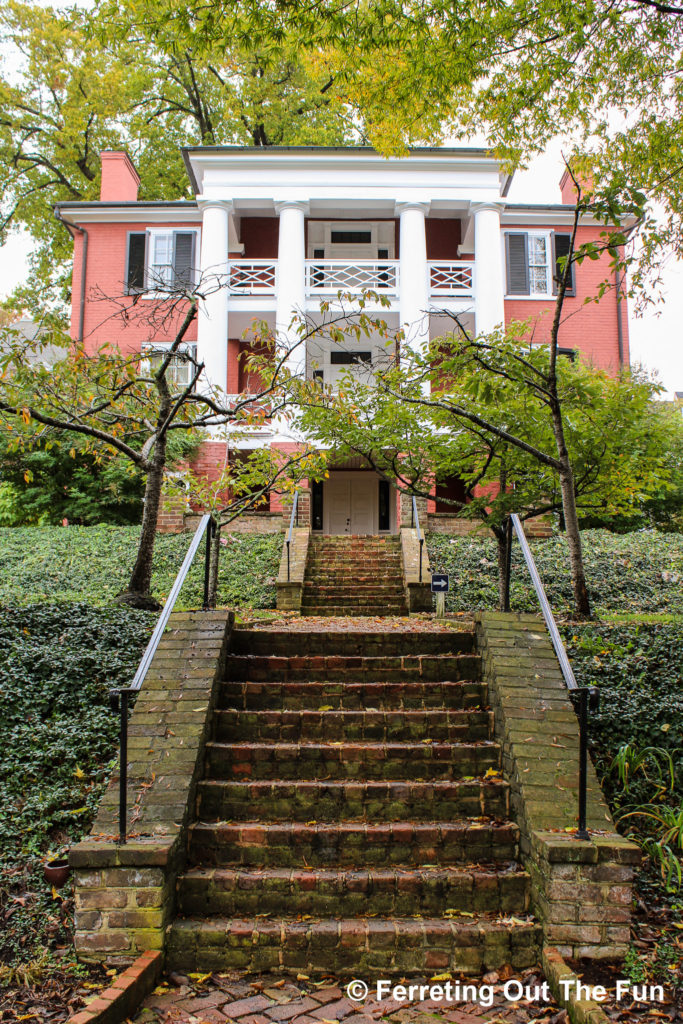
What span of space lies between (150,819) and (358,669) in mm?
2006

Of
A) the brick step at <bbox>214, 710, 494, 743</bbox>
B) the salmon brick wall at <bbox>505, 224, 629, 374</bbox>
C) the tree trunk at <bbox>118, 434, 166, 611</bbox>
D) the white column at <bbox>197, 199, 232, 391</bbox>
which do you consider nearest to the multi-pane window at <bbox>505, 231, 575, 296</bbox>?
the salmon brick wall at <bbox>505, 224, 629, 374</bbox>

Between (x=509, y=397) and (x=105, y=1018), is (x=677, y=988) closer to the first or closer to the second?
(x=105, y=1018)

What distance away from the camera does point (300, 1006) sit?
3.23 meters

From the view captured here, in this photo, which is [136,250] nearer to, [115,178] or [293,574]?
[115,178]

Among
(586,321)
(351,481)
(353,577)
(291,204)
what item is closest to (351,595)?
(353,577)

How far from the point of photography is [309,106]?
73.8 feet

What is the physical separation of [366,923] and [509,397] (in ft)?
16.8

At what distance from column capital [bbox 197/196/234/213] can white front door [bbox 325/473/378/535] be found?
7.05 m

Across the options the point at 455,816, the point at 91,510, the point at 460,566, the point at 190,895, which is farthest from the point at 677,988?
the point at 91,510

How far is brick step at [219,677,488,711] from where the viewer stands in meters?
5.06

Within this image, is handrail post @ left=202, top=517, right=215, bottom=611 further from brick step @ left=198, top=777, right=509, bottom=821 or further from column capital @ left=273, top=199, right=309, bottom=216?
column capital @ left=273, top=199, right=309, bottom=216

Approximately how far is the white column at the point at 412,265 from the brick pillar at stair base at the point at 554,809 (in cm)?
1273

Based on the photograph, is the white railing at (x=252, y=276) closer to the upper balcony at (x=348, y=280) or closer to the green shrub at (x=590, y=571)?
the upper balcony at (x=348, y=280)

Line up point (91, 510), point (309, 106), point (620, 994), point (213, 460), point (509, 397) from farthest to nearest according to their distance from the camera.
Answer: point (309, 106), point (213, 460), point (91, 510), point (509, 397), point (620, 994)
